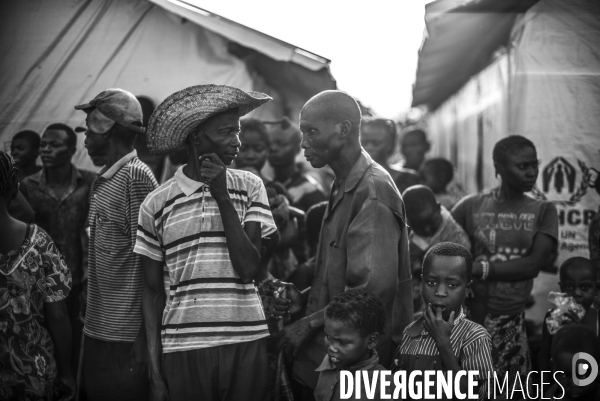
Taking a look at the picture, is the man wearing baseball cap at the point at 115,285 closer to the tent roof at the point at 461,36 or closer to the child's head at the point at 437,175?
the tent roof at the point at 461,36

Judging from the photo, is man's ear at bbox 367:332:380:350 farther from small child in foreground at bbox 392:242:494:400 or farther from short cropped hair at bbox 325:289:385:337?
small child in foreground at bbox 392:242:494:400

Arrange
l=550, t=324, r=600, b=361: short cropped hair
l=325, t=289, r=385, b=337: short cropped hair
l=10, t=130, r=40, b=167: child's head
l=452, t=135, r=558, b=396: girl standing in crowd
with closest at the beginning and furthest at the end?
l=325, t=289, r=385, b=337: short cropped hair < l=550, t=324, r=600, b=361: short cropped hair < l=452, t=135, r=558, b=396: girl standing in crowd < l=10, t=130, r=40, b=167: child's head

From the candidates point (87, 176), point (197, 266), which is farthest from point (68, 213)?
point (197, 266)

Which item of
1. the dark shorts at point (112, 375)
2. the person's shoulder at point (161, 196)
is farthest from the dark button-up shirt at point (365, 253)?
the dark shorts at point (112, 375)

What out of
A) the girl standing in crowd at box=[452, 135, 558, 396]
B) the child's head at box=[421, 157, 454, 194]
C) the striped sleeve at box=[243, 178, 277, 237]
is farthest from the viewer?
the child's head at box=[421, 157, 454, 194]

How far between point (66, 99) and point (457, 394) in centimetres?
435

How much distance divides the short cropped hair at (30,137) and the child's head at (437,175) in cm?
444

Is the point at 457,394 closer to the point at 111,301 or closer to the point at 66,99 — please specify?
the point at 111,301

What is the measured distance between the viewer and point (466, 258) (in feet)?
11.0

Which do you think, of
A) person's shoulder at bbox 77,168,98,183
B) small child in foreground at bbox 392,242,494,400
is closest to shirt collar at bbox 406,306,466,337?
small child in foreground at bbox 392,242,494,400

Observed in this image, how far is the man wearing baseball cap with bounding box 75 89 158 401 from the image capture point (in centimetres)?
361

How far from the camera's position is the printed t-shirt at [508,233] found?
4.38 meters

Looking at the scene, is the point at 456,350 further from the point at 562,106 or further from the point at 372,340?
the point at 562,106

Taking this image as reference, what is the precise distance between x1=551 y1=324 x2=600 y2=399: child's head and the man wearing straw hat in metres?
1.68
